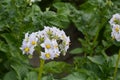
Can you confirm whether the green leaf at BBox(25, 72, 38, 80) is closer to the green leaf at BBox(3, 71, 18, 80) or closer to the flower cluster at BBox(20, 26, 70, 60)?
the green leaf at BBox(3, 71, 18, 80)

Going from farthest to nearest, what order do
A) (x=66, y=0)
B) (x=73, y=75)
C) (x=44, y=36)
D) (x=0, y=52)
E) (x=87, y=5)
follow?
(x=66, y=0) < (x=87, y=5) < (x=0, y=52) < (x=73, y=75) < (x=44, y=36)

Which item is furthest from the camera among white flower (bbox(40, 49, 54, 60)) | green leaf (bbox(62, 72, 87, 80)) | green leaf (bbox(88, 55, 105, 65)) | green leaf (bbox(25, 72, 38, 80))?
green leaf (bbox(88, 55, 105, 65))

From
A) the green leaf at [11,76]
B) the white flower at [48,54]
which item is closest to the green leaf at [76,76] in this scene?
the green leaf at [11,76]

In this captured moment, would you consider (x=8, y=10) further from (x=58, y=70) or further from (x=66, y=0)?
(x=66, y=0)

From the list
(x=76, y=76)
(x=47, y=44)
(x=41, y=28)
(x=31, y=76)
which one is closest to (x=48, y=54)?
(x=47, y=44)


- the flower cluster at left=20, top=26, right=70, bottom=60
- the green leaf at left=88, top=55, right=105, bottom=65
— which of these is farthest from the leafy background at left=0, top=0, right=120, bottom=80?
the flower cluster at left=20, top=26, right=70, bottom=60

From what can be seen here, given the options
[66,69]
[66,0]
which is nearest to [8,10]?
[66,69]

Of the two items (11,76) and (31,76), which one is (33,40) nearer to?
(31,76)

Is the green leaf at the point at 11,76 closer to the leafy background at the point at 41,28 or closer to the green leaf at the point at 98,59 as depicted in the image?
the leafy background at the point at 41,28

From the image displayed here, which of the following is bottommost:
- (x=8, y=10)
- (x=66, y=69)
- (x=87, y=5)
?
(x=66, y=69)
